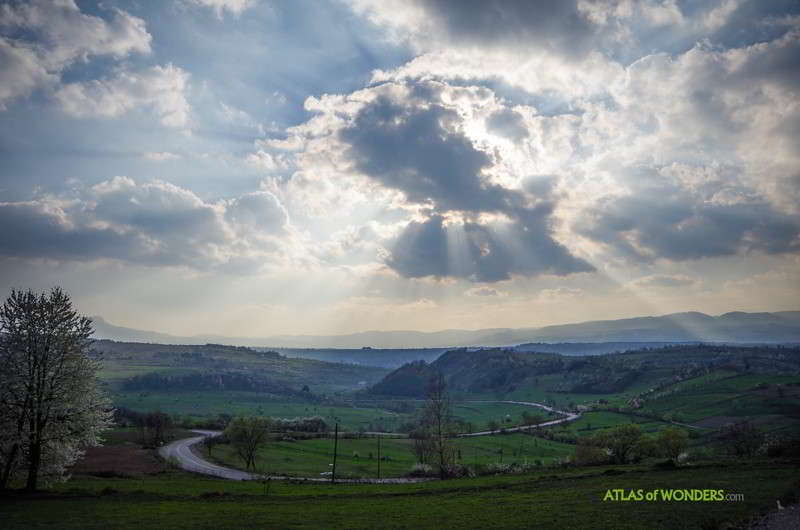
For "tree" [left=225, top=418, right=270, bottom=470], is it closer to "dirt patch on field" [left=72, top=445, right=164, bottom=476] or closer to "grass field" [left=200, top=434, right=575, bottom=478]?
"grass field" [left=200, top=434, right=575, bottom=478]

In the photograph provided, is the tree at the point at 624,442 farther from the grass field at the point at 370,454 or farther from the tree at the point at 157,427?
the tree at the point at 157,427

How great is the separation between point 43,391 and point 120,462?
58841 millimetres

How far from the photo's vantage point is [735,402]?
198 meters

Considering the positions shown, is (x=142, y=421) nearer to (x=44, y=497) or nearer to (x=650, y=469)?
(x=44, y=497)

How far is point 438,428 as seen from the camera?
298ft

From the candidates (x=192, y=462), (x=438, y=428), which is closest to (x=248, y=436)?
(x=192, y=462)

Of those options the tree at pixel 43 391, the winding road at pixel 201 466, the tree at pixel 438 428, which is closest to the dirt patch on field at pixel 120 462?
the winding road at pixel 201 466

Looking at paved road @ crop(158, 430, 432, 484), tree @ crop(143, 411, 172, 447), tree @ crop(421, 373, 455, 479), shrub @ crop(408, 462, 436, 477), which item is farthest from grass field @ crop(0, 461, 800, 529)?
tree @ crop(143, 411, 172, 447)

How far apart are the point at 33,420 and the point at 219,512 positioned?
18.9m

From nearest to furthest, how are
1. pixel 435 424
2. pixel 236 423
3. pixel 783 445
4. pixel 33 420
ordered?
pixel 33 420
pixel 783 445
pixel 435 424
pixel 236 423

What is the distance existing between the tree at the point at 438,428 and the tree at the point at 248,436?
36491 mm

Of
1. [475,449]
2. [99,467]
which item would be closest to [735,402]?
[475,449]

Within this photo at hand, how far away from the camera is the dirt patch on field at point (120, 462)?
253 ft

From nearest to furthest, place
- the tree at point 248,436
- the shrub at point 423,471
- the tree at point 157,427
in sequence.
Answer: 1. the shrub at point 423,471
2. the tree at point 248,436
3. the tree at point 157,427
